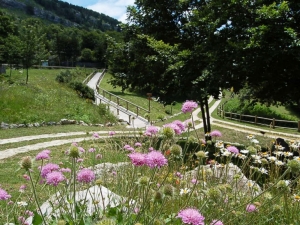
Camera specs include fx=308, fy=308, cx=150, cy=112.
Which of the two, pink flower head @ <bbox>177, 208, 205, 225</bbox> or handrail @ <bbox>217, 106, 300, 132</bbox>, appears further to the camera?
handrail @ <bbox>217, 106, 300, 132</bbox>

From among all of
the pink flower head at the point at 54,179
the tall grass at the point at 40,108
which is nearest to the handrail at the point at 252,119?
the tall grass at the point at 40,108

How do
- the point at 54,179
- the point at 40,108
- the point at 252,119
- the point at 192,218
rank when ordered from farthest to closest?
1. the point at 252,119
2. the point at 40,108
3. the point at 54,179
4. the point at 192,218

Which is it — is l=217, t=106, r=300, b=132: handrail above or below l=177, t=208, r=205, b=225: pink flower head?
below

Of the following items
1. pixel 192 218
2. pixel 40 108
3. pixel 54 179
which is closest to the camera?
pixel 192 218

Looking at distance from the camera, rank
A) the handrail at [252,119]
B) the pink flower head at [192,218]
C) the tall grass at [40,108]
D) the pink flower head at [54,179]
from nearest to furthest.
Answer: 1. the pink flower head at [192,218]
2. the pink flower head at [54,179]
3. the tall grass at [40,108]
4. the handrail at [252,119]

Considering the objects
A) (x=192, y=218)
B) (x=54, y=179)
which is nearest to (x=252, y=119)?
(x=54, y=179)

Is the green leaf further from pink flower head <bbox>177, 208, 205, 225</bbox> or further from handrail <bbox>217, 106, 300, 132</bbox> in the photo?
handrail <bbox>217, 106, 300, 132</bbox>

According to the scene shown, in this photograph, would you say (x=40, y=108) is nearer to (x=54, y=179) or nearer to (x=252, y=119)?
(x=54, y=179)

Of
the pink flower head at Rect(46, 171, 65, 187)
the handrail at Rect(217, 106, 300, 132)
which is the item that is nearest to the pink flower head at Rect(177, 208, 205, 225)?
the pink flower head at Rect(46, 171, 65, 187)

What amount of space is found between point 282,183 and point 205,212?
76 cm

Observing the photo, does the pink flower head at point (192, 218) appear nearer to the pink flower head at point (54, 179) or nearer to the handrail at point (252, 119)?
the pink flower head at point (54, 179)

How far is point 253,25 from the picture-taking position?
11.0 meters

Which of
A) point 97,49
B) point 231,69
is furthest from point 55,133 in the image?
point 97,49

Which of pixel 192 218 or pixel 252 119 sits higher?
pixel 192 218
